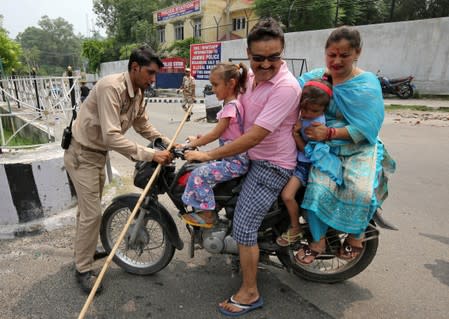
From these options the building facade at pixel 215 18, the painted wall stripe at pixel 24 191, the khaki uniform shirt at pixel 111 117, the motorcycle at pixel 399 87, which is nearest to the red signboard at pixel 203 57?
the building facade at pixel 215 18

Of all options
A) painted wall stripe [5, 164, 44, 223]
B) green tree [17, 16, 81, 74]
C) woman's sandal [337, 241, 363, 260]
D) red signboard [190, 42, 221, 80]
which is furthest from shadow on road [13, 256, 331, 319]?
green tree [17, 16, 81, 74]

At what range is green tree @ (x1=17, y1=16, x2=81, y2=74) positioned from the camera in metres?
93.7

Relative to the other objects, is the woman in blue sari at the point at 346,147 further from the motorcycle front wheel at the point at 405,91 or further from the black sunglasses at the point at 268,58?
the motorcycle front wheel at the point at 405,91

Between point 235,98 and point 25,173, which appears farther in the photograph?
point 25,173

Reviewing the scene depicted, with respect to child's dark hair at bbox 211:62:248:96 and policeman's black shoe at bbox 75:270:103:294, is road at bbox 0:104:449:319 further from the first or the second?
child's dark hair at bbox 211:62:248:96

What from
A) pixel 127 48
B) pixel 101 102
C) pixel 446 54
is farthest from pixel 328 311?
pixel 127 48

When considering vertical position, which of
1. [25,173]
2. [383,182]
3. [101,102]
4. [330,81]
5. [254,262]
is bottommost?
[254,262]

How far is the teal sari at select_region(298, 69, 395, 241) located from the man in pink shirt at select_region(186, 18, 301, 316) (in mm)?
236

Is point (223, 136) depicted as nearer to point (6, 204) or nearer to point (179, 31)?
point (6, 204)

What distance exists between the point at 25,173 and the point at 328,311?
297 cm

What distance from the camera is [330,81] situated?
2322 millimetres

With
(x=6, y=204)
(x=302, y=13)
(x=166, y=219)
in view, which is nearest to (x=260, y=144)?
(x=166, y=219)

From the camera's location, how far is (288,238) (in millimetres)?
2398

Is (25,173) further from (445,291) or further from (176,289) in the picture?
(445,291)
